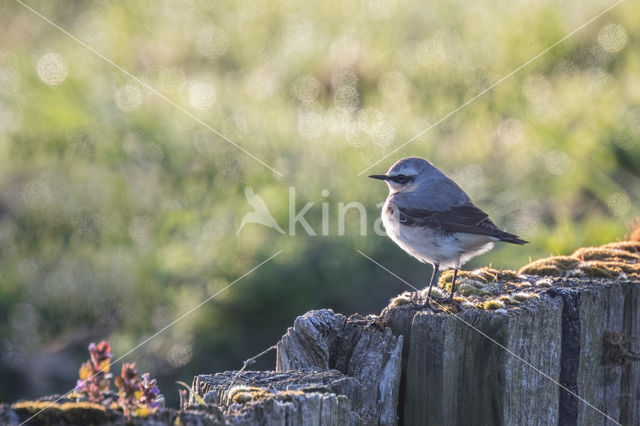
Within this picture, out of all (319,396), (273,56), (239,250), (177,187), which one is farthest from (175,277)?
(319,396)

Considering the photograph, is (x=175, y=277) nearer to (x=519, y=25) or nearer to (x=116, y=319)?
(x=116, y=319)

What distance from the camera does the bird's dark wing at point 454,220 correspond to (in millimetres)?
5043

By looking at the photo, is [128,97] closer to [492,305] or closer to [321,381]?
[492,305]

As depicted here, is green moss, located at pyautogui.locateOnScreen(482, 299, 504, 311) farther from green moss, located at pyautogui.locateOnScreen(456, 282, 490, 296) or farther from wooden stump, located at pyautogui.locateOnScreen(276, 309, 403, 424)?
wooden stump, located at pyautogui.locateOnScreen(276, 309, 403, 424)

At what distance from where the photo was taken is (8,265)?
7.27m

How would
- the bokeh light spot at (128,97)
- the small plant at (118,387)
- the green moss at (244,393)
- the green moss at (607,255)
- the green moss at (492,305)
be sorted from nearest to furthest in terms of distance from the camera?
the small plant at (118,387) → the green moss at (244,393) → the green moss at (492,305) → the green moss at (607,255) → the bokeh light spot at (128,97)

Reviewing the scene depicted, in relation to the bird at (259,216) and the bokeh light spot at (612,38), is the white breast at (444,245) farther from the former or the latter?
the bokeh light spot at (612,38)

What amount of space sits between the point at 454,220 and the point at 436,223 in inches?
4.8

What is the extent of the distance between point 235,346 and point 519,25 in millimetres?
5729

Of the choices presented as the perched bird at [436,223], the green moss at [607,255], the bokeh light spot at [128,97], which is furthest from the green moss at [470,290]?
the bokeh light spot at [128,97]

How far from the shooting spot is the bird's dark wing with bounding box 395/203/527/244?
5.04 meters

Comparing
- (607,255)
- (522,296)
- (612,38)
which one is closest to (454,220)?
(607,255)

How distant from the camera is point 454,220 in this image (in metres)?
5.18

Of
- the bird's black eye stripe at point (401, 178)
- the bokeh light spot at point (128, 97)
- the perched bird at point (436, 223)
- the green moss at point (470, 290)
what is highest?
the bokeh light spot at point (128, 97)
